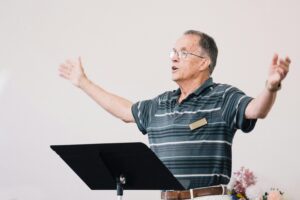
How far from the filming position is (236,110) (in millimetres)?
2289

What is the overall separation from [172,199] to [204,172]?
0.17 metres

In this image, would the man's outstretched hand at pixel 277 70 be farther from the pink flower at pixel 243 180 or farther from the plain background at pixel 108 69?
the plain background at pixel 108 69

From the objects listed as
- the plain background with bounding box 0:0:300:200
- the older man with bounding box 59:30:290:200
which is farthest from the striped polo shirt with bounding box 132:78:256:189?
the plain background with bounding box 0:0:300:200

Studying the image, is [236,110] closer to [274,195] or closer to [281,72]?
[281,72]

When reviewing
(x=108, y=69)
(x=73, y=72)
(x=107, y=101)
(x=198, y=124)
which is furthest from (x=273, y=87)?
(x=108, y=69)

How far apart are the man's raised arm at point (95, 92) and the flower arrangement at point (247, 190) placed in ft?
3.12

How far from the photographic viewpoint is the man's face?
8.58ft

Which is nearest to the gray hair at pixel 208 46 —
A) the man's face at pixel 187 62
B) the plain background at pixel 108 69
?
the man's face at pixel 187 62

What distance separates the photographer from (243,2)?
4094 millimetres

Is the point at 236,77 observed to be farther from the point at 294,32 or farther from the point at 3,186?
the point at 3,186

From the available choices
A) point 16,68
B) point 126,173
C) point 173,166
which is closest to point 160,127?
point 173,166

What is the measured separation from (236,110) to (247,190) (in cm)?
117

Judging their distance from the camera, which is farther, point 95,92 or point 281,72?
point 95,92

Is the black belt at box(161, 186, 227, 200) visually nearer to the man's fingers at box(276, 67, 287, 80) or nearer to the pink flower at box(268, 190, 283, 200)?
the man's fingers at box(276, 67, 287, 80)
